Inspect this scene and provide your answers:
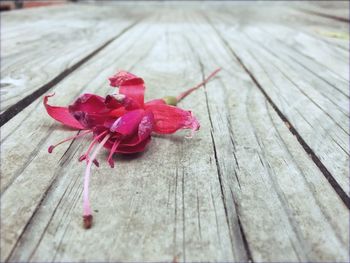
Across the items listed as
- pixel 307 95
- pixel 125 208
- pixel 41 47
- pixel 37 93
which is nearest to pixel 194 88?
pixel 307 95

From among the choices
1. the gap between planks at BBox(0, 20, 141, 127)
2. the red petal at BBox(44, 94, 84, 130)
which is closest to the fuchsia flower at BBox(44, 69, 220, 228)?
the red petal at BBox(44, 94, 84, 130)

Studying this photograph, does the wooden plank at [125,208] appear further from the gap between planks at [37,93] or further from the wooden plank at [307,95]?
the wooden plank at [307,95]

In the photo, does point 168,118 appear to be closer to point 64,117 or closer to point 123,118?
point 123,118

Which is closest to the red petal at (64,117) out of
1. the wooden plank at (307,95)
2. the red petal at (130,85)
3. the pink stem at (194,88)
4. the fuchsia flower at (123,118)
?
the fuchsia flower at (123,118)

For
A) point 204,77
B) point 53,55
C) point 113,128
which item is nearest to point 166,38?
point 53,55

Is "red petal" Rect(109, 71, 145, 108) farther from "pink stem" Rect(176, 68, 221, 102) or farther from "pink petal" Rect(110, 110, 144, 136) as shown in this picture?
"pink stem" Rect(176, 68, 221, 102)

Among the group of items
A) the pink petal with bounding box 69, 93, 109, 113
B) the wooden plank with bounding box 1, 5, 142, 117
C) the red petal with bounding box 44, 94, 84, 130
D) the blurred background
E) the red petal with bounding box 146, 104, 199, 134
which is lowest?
the blurred background
